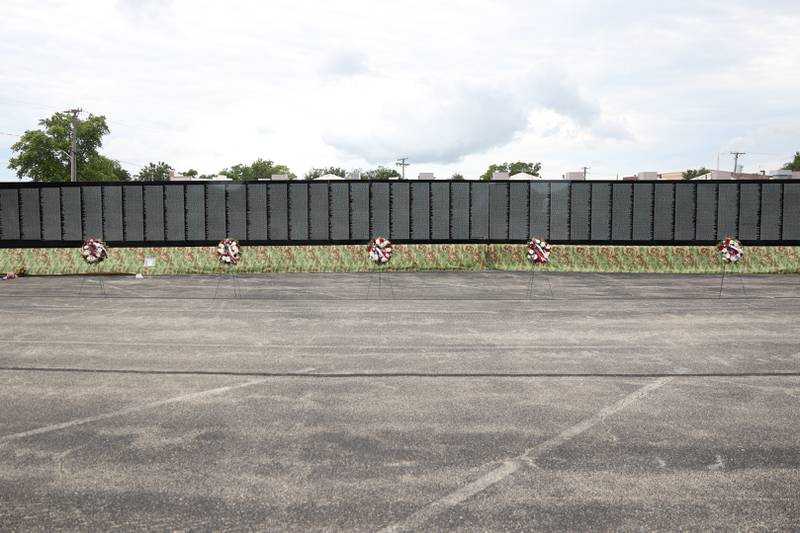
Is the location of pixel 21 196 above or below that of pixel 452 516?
above

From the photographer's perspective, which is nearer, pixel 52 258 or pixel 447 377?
pixel 447 377

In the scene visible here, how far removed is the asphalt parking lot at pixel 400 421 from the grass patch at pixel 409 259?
13696mm

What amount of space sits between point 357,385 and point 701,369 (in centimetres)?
623

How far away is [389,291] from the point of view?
74.9 ft

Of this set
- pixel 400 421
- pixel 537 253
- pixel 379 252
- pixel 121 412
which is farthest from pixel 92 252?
pixel 400 421

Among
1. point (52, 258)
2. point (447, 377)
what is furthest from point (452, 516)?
point (52, 258)

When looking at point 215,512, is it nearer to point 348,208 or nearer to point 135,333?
point 135,333

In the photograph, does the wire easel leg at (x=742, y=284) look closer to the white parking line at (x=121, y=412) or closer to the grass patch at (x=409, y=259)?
the grass patch at (x=409, y=259)

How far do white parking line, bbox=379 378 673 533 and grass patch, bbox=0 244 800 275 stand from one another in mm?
21995

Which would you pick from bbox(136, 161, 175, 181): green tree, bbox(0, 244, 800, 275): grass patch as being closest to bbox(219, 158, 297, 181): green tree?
bbox(136, 161, 175, 181): green tree

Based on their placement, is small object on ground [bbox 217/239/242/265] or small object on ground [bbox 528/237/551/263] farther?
small object on ground [bbox 217/239/242/265]

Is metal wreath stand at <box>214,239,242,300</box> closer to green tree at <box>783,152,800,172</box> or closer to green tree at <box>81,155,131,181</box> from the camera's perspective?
green tree at <box>81,155,131,181</box>

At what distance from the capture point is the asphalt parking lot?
237 inches

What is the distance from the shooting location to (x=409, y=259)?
103 feet
